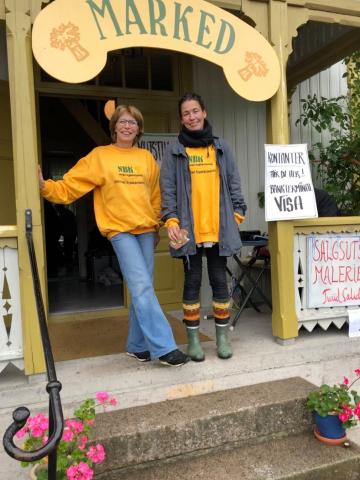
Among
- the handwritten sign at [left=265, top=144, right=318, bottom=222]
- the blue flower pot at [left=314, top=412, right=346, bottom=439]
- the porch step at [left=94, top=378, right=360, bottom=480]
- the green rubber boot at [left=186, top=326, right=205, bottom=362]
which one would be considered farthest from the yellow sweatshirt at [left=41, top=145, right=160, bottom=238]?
the blue flower pot at [left=314, top=412, right=346, bottom=439]

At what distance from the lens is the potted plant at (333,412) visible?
220 centimetres

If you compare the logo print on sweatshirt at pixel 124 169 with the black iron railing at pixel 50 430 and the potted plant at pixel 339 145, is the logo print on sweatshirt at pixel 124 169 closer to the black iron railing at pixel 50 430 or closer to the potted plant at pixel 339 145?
the black iron railing at pixel 50 430

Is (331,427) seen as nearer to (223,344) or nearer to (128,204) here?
A: (223,344)

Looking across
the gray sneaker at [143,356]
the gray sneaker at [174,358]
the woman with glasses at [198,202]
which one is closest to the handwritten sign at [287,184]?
the woman with glasses at [198,202]

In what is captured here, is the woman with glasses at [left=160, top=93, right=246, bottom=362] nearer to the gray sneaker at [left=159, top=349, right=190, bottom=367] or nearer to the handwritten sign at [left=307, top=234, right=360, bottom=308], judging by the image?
the gray sneaker at [left=159, top=349, right=190, bottom=367]

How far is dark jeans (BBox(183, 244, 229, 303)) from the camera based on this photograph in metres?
2.94

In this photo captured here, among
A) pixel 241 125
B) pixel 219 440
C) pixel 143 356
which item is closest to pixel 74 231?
pixel 241 125

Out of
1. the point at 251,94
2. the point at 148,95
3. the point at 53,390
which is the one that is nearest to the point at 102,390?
the point at 53,390

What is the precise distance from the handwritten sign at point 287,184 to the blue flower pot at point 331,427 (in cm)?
149

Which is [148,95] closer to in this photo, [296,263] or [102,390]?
[296,263]

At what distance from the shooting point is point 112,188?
276 cm

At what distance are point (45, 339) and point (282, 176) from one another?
7.29 feet

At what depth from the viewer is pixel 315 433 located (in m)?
2.36

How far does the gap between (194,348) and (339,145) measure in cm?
359
